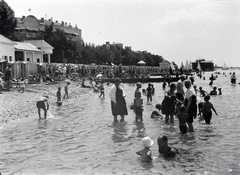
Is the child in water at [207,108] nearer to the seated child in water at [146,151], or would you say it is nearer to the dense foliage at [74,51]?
the seated child in water at [146,151]

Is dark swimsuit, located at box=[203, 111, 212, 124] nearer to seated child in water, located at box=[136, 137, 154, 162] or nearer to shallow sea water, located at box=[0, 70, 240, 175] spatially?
shallow sea water, located at box=[0, 70, 240, 175]

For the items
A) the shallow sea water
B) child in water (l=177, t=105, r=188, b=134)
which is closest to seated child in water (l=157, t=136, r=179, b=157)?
the shallow sea water

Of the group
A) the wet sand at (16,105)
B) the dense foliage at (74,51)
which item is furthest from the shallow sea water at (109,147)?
the dense foliage at (74,51)

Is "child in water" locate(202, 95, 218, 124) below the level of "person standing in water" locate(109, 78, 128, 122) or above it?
below

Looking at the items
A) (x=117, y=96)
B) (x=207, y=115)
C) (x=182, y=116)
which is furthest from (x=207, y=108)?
(x=117, y=96)

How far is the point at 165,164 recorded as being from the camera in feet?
23.4

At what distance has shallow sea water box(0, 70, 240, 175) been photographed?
6.88 m

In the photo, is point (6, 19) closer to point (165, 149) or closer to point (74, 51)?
point (74, 51)

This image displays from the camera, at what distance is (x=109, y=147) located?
28.6 ft

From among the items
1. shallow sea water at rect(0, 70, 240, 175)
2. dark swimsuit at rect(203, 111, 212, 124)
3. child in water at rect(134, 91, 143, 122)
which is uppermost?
child in water at rect(134, 91, 143, 122)

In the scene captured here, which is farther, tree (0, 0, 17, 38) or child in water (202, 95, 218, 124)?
tree (0, 0, 17, 38)

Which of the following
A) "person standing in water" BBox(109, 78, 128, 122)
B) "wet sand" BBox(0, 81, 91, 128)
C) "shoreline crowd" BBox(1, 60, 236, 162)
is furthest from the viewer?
"wet sand" BBox(0, 81, 91, 128)

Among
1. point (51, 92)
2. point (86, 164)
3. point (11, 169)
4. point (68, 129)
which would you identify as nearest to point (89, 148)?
point (86, 164)

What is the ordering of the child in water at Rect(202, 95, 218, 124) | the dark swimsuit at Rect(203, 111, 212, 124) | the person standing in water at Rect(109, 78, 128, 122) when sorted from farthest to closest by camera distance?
the dark swimsuit at Rect(203, 111, 212, 124)
the person standing in water at Rect(109, 78, 128, 122)
the child in water at Rect(202, 95, 218, 124)
